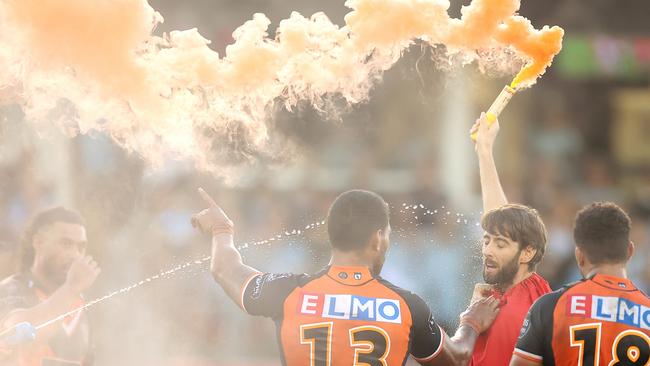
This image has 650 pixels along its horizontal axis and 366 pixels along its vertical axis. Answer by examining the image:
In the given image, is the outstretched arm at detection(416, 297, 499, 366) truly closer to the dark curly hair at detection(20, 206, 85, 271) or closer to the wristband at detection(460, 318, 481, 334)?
the wristband at detection(460, 318, 481, 334)

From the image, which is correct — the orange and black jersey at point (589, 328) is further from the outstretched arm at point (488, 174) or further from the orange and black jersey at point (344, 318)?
the outstretched arm at point (488, 174)

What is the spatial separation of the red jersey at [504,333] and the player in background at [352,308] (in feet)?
0.30

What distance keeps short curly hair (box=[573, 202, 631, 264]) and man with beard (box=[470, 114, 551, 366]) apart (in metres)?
0.30

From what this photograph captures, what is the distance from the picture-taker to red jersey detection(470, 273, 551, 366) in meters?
5.04

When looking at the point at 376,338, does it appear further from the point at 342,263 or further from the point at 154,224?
the point at 154,224

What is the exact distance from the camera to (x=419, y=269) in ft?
29.6

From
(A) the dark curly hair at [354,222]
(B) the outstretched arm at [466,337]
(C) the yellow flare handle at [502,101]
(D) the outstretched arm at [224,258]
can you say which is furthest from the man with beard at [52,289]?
(C) the yellow flare handle at [502,101]

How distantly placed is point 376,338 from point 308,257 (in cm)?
484

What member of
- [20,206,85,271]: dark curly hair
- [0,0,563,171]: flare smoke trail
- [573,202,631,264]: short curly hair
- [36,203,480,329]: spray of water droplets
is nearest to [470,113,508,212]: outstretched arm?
[0,0,563,171]: flare smoke trail

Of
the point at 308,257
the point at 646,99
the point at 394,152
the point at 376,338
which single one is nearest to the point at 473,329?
the point at 376,338

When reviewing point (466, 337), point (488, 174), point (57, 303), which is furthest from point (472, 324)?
point (57, 303)

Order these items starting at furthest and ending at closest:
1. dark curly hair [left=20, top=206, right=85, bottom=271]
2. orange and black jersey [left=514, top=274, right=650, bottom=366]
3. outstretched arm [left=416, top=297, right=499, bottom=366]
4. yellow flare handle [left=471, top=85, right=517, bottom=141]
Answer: dark curly hair [left=20, top=206, right=85, bottom=271], yellow flare handle [left=471, top=85, right=517, bottom=141], outstretched arm [left=416, top=297, right=499, bottom=366], orange and black jersey [left=514, top=274, right=650, bottom=366]

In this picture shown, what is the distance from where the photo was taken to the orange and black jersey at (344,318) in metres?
4.72

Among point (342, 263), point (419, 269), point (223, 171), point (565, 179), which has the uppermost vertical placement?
point (565, 179)
